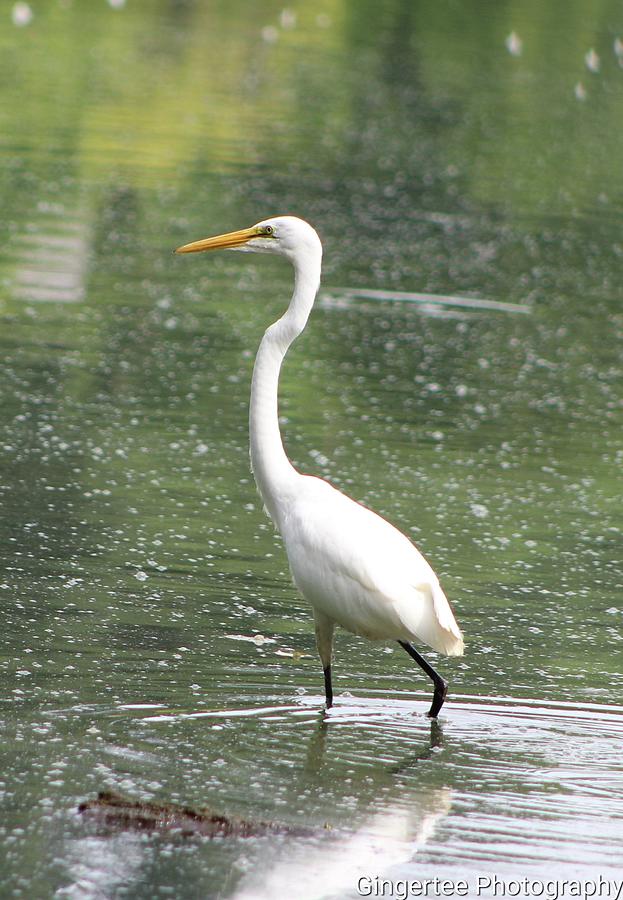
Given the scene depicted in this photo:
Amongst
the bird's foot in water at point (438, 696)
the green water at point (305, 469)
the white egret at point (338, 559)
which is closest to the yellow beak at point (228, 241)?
the white egret at point (338, 559)

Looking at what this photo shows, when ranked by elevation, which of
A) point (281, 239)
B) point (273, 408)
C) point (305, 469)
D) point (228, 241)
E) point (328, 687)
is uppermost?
point (281, 239)

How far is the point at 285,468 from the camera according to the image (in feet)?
18.0

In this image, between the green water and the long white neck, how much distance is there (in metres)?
0.61

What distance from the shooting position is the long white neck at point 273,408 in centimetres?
548

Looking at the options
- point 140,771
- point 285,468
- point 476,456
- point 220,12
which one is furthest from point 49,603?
point 220,12

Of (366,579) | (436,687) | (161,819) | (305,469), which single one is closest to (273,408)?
(366,579)

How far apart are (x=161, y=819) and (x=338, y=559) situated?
4.27 ft

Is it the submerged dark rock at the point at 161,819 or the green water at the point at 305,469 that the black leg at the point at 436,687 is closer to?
the green water at the point at 305,469

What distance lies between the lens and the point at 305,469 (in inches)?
316

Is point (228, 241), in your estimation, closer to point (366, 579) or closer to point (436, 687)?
point (366, 579)

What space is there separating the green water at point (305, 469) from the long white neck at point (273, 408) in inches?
23.9

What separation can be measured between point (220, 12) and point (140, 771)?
34584 mm

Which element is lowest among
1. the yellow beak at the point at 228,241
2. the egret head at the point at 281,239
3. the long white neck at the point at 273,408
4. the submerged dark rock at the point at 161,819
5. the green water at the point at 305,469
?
the green water at the point at 305,469

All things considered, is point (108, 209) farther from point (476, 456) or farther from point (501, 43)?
point (501, 43)
